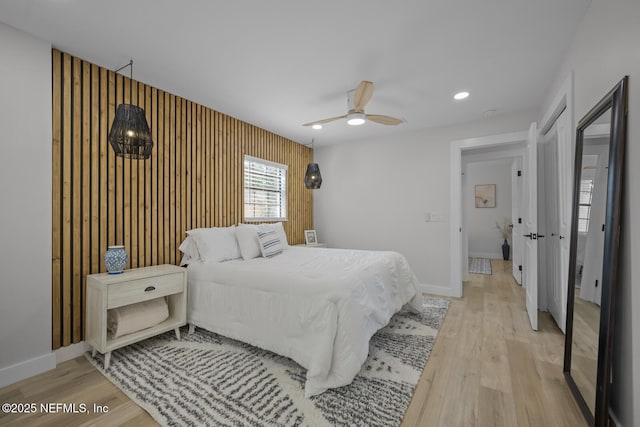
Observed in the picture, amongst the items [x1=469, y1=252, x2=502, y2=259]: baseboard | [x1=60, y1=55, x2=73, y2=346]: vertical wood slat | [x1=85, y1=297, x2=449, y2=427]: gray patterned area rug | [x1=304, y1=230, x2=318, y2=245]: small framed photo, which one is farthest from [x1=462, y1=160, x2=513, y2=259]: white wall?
[x1=60, y1=55, x2=73, y2=346]: vertical wood slat

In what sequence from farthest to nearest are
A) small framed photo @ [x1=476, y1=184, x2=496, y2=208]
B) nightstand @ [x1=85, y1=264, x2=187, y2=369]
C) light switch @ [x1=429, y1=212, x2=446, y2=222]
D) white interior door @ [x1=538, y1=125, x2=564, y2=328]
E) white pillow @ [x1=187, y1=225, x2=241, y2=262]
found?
small framed photo @ [x1=476, y1=184, x2=496, y2=208] → light switch @ [x1=429, y1=212, x2=446, y2=222] → white pillow @ [x1=187, y1=225, x2=241, y2=262] → white interior door @ [x1=538, y1=125, x2=564, y2=328] → nightstand @ [x1=85, y1=264, x2=187, y2=369]

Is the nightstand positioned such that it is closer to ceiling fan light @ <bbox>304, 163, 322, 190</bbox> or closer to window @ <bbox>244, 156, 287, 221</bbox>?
window @ <bbox>244, 156, 287, 221</bbox>

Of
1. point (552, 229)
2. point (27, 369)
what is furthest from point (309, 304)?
point (552, 229)

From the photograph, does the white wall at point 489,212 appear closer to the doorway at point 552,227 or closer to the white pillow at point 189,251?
the doorway at point 552,227

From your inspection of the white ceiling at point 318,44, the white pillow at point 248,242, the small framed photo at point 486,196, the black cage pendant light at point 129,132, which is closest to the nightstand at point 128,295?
the white pillow at point 248,242

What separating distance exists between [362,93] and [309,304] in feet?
6.26

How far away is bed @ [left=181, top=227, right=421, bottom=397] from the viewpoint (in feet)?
6.20

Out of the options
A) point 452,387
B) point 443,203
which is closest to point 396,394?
point 452,387

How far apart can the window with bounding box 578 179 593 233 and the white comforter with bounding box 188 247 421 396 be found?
1.46m

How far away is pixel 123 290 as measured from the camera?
2.22 m

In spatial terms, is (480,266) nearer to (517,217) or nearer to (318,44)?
(517,217)

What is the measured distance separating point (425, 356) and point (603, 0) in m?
2.64

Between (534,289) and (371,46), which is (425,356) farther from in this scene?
(371,46)

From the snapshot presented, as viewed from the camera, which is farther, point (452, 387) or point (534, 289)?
point (534, 289)
